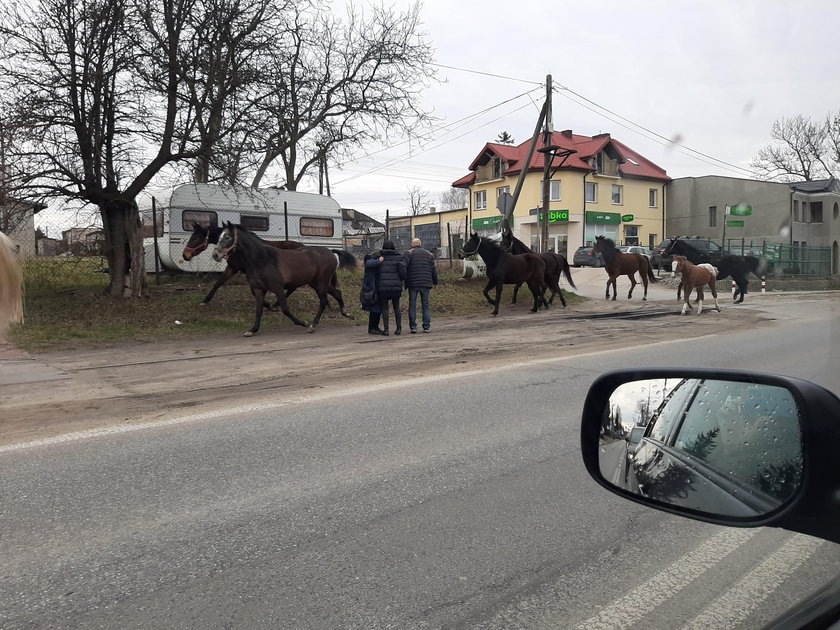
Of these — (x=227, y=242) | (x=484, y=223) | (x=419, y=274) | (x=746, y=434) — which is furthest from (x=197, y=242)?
(x=484, y=223)

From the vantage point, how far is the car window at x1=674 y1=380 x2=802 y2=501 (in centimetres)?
148

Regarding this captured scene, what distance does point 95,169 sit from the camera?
13.2m

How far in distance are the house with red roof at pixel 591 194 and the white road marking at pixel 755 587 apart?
139 ft

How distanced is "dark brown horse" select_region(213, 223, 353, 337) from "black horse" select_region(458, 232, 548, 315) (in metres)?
4.55

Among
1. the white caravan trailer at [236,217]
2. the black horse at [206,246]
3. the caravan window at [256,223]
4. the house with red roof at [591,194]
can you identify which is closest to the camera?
the black horse at [206,246]

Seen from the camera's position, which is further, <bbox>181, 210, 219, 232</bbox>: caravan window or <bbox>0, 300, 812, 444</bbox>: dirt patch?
<bbox>181, 210, 219, 232</bbox>: caravan window

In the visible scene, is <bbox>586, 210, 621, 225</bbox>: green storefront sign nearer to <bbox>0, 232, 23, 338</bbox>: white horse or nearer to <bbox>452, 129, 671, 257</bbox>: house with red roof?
<bbox>452, 129, 671, 257</bbox>: house with red roof

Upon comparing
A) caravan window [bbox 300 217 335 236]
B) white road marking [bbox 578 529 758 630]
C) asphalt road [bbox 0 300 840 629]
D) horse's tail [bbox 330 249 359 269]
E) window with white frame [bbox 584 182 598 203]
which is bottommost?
white road marking [bbox 578 529 758 630]

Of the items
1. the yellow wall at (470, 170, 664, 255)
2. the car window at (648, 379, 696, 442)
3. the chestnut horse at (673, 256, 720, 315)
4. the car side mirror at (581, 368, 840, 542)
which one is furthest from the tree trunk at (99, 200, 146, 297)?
the yellow wall at (470, 170, 664, 255)

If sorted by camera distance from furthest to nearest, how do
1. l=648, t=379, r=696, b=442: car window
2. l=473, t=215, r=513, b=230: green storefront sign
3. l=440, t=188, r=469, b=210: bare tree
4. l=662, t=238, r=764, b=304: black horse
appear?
1. l=440, t=188, r=469, b=210: bare tree
2. l=473, t=215, r=513, b=230: green storefront sign
3. l=662, t=238, r=764, b=304: black horse
4. l=648, t=379, r=696, b=442: car window

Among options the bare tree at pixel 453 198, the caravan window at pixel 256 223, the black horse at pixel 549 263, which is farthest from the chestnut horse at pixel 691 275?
the bare tree at pixel 453 198

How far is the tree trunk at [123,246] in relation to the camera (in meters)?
14.3

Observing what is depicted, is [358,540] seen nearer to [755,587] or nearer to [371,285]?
[755,587]

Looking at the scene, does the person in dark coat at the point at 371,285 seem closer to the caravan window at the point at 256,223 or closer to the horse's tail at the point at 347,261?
the horse's tail at the point at 347,261
